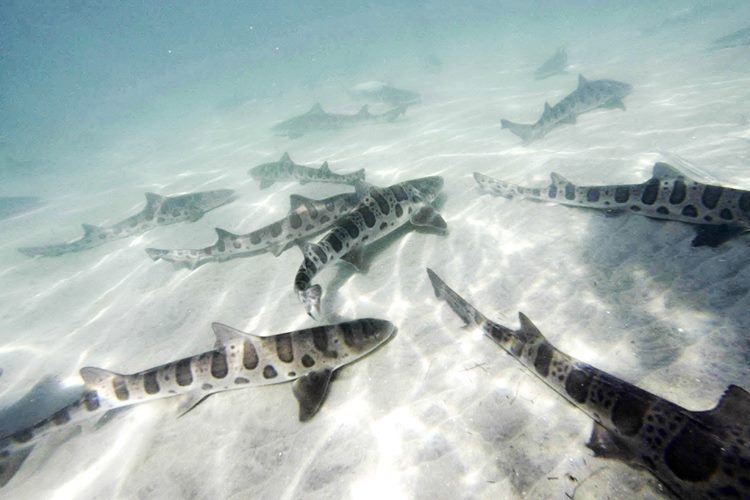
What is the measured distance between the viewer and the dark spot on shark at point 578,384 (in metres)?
3.20

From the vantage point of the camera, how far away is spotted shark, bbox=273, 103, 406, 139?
1806cm

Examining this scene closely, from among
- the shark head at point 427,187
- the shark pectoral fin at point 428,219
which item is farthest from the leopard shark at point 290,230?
the shark pectoral fin at point 428,219

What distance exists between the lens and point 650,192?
541cm

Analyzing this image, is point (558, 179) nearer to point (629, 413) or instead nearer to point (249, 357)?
point (629, 413)

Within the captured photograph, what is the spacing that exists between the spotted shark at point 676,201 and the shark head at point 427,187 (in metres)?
2.26

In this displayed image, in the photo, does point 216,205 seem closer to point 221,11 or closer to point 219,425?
point 219,425

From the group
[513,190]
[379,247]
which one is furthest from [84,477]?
[513,190]

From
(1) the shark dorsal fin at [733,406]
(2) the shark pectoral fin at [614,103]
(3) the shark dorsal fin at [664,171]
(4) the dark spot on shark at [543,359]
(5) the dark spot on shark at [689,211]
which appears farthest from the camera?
(2) the shark pectoral fin at [614,103]

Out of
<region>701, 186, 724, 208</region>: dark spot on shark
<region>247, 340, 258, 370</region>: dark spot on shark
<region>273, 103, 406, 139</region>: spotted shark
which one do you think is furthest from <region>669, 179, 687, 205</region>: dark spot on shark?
<region>273, 103, 406, 139</region>: spotted shark

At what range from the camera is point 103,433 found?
4613 millimetres

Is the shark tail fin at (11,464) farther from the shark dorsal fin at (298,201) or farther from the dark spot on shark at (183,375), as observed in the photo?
the shark dorsal fin at (298,201)

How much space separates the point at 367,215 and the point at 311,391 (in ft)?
11.3

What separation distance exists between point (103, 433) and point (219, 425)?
5.52 ft

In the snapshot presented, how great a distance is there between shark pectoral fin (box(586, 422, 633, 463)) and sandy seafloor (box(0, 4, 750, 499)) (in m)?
0.09
